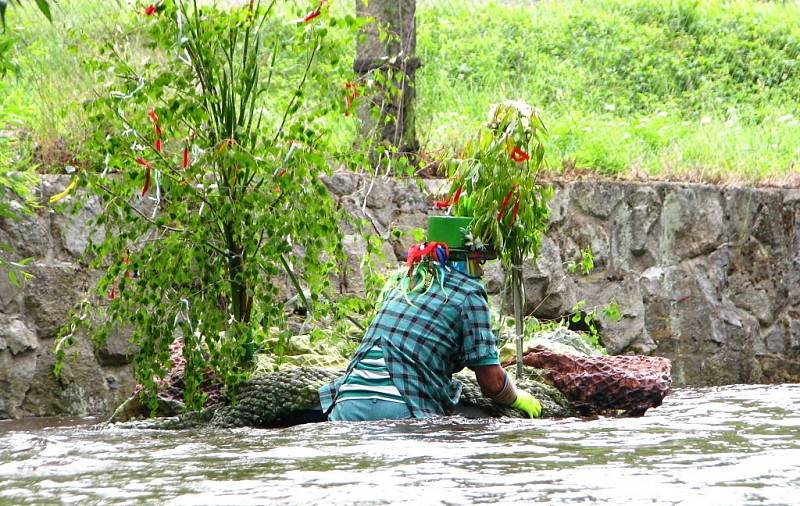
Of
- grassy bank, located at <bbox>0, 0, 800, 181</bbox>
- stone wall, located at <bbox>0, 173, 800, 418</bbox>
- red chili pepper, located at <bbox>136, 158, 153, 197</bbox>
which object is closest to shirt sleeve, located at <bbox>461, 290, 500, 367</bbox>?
red chili pepper, located at <bbox>136, 158, 153, 197</bbox>

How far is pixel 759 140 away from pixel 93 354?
6.61 metres

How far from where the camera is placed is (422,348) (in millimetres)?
5453

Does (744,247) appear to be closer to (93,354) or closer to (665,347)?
(665,347)

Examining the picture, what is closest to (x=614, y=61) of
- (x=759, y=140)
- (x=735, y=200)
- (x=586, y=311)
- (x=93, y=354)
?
(x=759, y=140)

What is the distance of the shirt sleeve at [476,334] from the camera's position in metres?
5.44

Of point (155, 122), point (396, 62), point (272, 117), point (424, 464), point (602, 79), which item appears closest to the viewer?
point (424, 464)

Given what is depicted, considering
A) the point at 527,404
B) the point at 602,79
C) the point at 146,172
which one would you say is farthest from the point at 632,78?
the point at 146,172

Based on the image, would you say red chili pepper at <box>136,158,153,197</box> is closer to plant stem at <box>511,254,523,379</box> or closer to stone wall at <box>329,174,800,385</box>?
plant stem at <box>511,254,523,379</box>

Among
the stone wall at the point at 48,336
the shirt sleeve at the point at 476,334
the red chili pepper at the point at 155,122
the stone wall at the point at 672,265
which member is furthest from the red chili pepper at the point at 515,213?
the stone wall at the point at 48,336

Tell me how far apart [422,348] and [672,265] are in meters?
4.24

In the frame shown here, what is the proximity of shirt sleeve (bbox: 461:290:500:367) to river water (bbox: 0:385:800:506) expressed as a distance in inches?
12.8

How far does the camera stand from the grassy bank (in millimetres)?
9359

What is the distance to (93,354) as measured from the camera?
7.52m

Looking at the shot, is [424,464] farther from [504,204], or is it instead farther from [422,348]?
[504,204]
